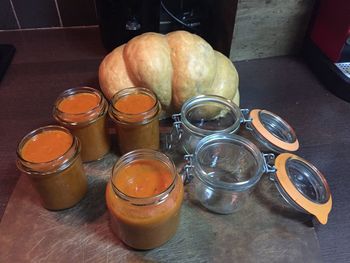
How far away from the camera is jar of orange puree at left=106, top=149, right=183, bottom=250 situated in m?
0.40

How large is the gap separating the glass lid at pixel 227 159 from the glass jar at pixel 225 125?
2 cm

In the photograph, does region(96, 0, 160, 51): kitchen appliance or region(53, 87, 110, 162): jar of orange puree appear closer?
region(53, 87, 110, 162): jar of orange puree

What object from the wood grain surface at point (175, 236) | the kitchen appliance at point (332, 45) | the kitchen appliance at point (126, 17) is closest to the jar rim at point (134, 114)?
the wood grain surface at point (175, 236)

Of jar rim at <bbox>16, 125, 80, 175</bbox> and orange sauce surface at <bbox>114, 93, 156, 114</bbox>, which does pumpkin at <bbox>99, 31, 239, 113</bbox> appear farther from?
jar rim at <bbox>16, 125, 80, 175</bbox>

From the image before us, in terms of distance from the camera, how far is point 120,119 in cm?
50

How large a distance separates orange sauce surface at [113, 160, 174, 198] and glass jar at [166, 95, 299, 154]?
4.2 inches

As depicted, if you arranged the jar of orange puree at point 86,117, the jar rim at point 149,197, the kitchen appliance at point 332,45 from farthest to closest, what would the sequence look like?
the kitchen appliance at point 332,45 → the jar of orange puree at point 86,117 → the jar rim at point 149,197

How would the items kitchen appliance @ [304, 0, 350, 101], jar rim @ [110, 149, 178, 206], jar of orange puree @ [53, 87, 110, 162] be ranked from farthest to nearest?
kitchen appliance @ [304, 0, 350, 101], jar of orange puree @ [53, 87, 110, 162], jar rim @ [110, 149, 178, 206]

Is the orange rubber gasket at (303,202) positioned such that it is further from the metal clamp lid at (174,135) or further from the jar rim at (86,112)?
the jar rim at (86,112)

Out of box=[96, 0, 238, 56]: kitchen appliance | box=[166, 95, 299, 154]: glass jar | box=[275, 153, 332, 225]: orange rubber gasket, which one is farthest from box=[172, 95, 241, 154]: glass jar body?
box=[96, 0, 238, 56]: kitchen appliance

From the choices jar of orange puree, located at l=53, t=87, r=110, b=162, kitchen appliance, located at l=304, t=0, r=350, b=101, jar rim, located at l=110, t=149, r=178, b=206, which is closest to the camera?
jar rim, located at l=110, t=149, r=178, b=206

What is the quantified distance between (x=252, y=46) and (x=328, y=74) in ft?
0.61

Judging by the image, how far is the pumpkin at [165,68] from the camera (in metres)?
0.55

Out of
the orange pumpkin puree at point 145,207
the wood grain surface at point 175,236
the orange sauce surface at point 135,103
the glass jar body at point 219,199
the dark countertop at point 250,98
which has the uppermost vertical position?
the orange sauce surface at point 135,103
